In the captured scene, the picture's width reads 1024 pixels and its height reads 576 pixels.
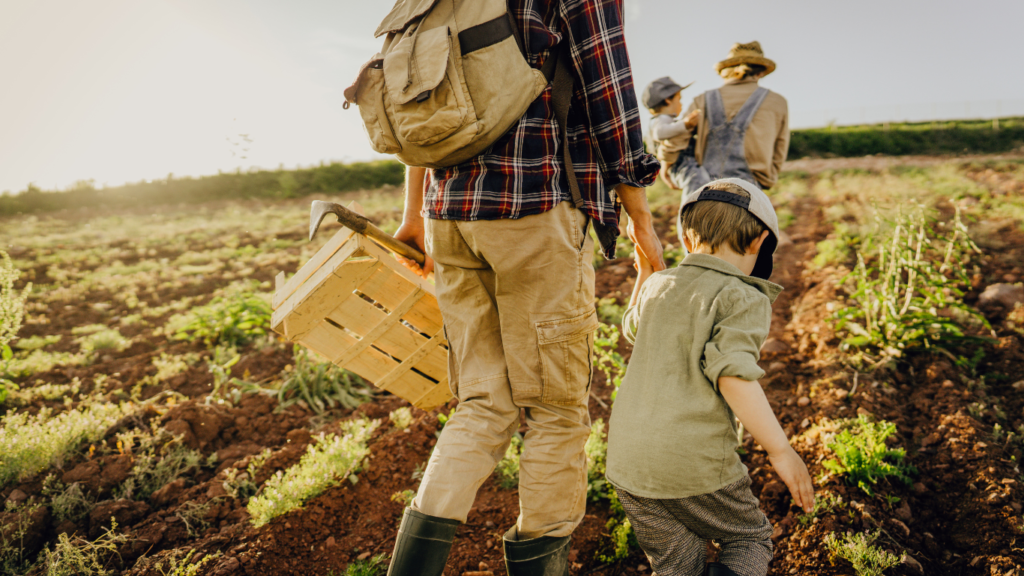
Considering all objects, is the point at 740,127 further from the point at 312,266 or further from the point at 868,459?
the point at 312,266

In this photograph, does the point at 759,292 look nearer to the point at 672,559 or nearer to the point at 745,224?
the point at 745,224

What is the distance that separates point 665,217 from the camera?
7.52 metres

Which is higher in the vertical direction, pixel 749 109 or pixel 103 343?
pixel 749 109

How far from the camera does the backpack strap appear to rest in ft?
4.98

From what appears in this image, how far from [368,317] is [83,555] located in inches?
62.3

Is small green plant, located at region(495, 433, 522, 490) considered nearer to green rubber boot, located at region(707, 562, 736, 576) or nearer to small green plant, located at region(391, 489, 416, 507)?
small green plant, located at region(391, 489, 416, 507)

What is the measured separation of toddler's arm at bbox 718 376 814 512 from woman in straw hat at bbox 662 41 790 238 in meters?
1.85

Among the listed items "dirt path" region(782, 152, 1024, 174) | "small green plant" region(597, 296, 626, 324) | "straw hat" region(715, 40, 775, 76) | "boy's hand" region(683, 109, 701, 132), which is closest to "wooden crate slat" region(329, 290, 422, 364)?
"boy's hand" region(683, 109, 701, 132)

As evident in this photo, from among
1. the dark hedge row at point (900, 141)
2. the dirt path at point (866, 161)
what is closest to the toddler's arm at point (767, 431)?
the dirt path at point (866, 161)

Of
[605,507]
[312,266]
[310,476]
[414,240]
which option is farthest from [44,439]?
[605,507]

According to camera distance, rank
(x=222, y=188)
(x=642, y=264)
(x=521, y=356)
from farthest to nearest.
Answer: (x=222, y=188) → (x=642, y=264) → (x=521, y=356)

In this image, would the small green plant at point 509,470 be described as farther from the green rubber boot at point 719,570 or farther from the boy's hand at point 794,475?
the boy's hand at point 794,475

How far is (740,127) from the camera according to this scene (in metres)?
2.95

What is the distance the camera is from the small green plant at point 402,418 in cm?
296
